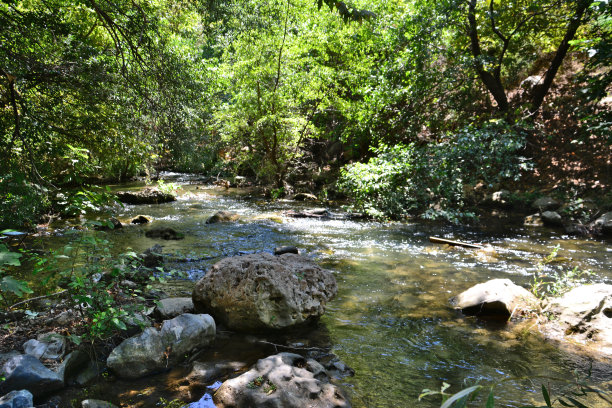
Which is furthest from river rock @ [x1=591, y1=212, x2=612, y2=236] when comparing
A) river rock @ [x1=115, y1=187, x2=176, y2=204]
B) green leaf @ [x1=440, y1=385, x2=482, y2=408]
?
river rock @ [x1=115, y1=187, x2=176, y2=204]

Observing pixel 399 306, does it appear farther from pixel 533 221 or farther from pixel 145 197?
pixel 145 197

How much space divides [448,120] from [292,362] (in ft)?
42.6

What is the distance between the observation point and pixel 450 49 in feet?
40.5

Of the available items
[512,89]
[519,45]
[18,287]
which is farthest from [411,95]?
[18,287]

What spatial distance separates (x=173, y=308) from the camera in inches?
180

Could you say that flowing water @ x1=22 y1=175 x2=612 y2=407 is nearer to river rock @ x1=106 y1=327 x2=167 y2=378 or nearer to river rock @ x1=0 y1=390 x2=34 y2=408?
river rock @ x1=106 y1=327 x2=167 y2=378

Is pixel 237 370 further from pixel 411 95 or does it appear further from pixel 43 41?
pixel 411 95

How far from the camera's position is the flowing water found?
334 centimetres

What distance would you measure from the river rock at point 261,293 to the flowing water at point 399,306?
0.25m

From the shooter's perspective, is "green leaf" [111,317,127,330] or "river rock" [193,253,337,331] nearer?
"green leaf" [111,317,127,330]

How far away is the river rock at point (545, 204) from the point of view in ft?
33.5

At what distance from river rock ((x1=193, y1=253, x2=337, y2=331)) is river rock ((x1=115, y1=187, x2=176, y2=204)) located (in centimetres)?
1160

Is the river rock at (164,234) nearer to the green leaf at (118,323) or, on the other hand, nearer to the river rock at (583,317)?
the green leaf at (118,323)

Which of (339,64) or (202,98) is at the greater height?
(339,64)
